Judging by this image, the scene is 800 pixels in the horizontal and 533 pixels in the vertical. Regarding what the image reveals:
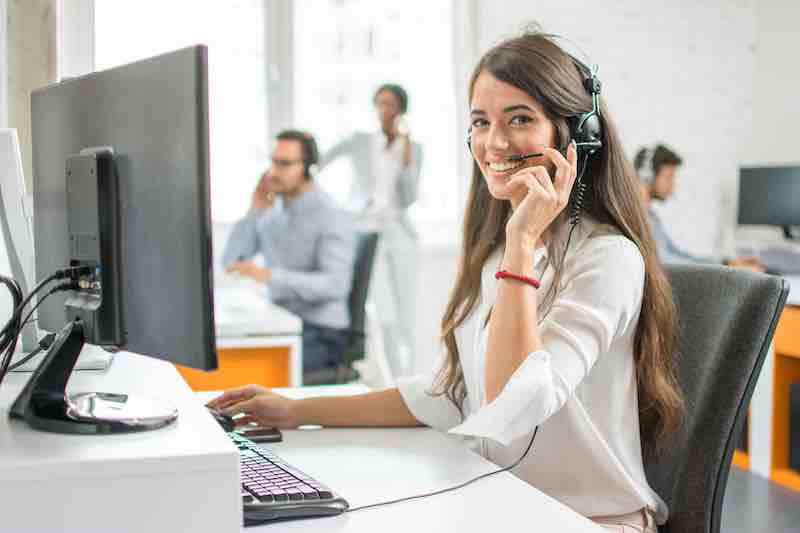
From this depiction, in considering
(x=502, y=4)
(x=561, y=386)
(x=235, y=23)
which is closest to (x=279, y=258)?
(x=235, y=23)

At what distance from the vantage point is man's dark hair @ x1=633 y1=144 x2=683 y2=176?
16.7 ft

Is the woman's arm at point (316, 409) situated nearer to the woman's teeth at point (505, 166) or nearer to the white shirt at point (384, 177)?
the woman's teeth at point (505, 166)

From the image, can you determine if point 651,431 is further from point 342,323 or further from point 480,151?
point 342,323

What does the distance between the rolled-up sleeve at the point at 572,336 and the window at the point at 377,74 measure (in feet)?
11.6

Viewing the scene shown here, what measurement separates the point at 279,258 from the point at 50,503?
3.12m

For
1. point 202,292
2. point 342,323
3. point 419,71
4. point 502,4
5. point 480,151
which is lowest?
point 342,323

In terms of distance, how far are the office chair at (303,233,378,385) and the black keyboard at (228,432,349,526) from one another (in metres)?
2.37

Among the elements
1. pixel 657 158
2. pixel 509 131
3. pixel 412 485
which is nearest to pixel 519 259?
pixel 509 131

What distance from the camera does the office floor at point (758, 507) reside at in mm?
2760

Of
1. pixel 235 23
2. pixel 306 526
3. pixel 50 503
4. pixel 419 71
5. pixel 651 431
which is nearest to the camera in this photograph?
pixel 50 503

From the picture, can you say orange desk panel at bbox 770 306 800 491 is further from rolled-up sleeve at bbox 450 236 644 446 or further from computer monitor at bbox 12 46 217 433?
computer monitor at bbox 12 46 217 433

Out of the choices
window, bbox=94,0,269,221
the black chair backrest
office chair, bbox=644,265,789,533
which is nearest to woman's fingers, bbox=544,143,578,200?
office chair, bbox=644,265,789,533

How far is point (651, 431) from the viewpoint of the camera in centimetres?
131

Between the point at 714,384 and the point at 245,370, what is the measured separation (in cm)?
182
